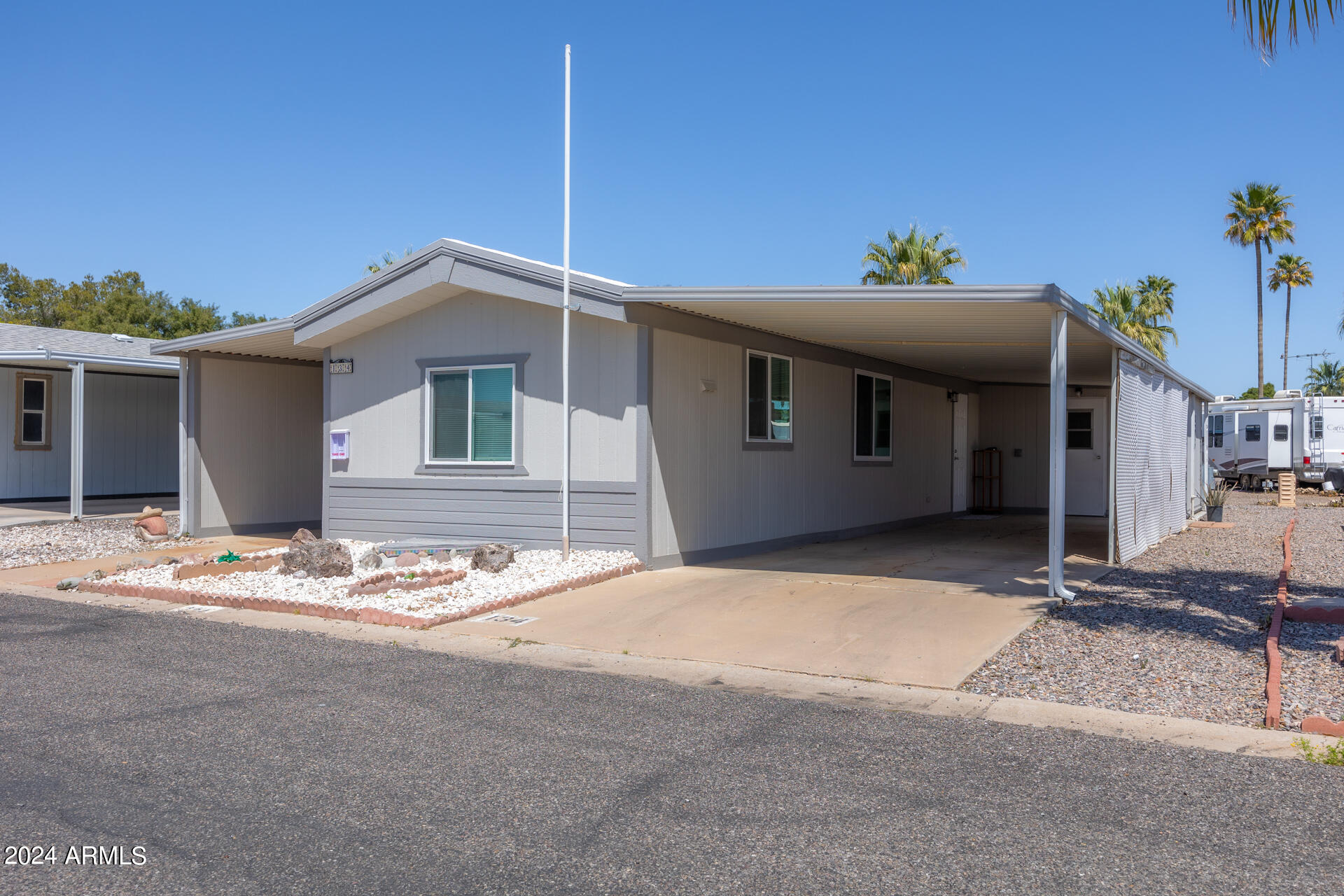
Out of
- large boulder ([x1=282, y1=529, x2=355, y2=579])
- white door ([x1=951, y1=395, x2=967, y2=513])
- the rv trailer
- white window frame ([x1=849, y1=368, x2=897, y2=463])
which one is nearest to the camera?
large boulder ([x1=282, y1=529, x2=355, y2=579])

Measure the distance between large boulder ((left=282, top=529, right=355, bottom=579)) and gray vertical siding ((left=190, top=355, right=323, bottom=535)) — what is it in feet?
16.7

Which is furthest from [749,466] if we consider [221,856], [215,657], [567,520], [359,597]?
[221,856]

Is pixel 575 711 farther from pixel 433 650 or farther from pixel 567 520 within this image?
pixel 567 520

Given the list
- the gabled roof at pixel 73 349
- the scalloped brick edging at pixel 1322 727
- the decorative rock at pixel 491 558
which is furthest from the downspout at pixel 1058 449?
the gabled roof at pixel 73 349

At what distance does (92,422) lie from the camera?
19531 millimetres

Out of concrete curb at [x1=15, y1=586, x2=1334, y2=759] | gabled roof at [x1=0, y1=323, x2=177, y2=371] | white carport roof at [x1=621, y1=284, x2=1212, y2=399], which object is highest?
gabled roof at [x1=0, y1=323, x2=177, y2=371]

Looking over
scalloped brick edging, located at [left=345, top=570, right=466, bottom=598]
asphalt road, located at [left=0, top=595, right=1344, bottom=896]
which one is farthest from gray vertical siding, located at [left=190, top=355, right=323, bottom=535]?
asphalt road, located at [left=0, top=595, right=1344, bottom=896]

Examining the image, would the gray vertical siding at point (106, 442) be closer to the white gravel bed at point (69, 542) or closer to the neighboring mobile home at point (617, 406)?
the white gravel bed at point (69, 542)

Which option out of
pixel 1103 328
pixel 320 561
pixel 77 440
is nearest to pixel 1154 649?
pixel 1103 328

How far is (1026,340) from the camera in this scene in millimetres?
11586

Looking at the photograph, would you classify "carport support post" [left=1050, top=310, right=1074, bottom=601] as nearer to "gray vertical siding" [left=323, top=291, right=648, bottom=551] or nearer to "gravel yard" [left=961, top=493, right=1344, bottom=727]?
"gravel yard" [left=961, top=493, right=1344, bottom=727]

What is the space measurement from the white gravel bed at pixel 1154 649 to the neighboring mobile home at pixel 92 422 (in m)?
15.3

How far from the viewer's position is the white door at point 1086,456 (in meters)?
18.5

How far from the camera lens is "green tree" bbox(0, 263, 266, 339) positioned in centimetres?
4116
